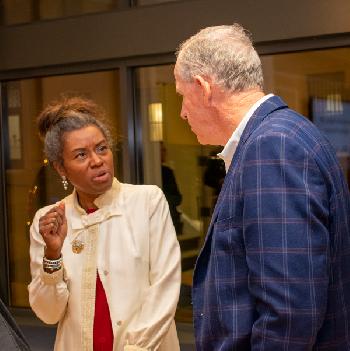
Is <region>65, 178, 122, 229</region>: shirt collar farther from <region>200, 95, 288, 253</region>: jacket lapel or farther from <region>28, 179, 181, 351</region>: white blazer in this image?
<region>200, 95, 288, 253</region>: jacket lapel

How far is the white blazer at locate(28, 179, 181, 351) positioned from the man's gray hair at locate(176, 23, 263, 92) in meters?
0.94

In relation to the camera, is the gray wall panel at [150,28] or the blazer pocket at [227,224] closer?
the blazer pocket at [227,224]

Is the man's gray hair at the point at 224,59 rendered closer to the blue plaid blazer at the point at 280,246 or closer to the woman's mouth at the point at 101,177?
the blue plaid blazer at the point at 280,246

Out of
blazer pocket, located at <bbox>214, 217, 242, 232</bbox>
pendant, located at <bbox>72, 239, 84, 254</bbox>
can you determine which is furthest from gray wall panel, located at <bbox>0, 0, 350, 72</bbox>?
blazer pocket, located at <bbox>214, 217, 242, 232</bbox>

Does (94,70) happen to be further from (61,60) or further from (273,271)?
(273,271)

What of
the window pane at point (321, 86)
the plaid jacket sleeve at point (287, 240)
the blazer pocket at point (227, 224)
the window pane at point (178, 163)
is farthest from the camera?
the window pane at point (178, 163)

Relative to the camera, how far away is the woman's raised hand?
259cm

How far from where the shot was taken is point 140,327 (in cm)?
247

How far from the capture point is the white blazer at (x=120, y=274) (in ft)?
8.25

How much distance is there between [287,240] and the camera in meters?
1.59

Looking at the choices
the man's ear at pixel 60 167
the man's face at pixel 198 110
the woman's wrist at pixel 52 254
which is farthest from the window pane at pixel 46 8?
the man's face at pixel 198 110

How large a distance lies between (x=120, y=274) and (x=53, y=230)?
297 mm

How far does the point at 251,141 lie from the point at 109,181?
3.76 feet

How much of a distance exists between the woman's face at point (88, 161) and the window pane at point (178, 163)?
253 centimetres
